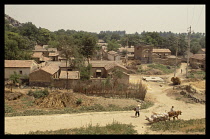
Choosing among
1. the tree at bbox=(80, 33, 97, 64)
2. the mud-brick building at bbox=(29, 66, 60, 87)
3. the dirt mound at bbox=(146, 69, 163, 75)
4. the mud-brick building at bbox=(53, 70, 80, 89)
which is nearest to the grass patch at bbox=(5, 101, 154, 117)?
the mud-brick building at bbox=(53, 70, 80, 89)

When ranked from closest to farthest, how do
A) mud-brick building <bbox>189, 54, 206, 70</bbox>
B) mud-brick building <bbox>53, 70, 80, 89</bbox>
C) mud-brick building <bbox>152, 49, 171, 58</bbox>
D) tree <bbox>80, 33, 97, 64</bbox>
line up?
mud-brick building <bbox>53, 70, 80, 89</bbox> → tree <bbox>80, 33, 97, 64</bbox> → mud-brick building <bbox>189, 54, 206, 70</bbox> → mud-brick building <bbox>152, 49, 171, 58</bbox>

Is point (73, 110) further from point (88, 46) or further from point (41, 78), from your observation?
point (88, 46)

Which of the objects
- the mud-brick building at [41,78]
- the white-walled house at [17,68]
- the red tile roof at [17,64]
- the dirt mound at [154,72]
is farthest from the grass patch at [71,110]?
the dirt mound at [154,72]

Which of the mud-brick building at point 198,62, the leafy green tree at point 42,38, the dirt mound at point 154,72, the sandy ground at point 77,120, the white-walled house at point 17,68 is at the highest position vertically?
the leafy green tree at point 42,38

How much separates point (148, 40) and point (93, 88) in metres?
53.6

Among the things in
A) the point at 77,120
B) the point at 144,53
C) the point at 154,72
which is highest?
the point at 144,53

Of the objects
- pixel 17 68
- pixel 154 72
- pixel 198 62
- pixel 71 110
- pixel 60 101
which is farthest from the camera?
pixel 198 62

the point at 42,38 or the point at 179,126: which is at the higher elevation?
the point at 42,38

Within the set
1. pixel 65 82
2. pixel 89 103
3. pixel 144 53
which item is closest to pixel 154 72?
pixel 144 53

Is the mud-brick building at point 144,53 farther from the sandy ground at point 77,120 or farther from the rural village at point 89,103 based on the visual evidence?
the sandy ground at point 77,120

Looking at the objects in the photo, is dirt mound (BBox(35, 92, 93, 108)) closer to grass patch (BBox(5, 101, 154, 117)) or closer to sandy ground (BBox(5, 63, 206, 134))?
grass patch (BBox(5, 101, 154, 117))

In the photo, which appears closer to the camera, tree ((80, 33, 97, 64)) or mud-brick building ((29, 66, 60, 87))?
mud-brick building ((29, 66, 60, 87))
